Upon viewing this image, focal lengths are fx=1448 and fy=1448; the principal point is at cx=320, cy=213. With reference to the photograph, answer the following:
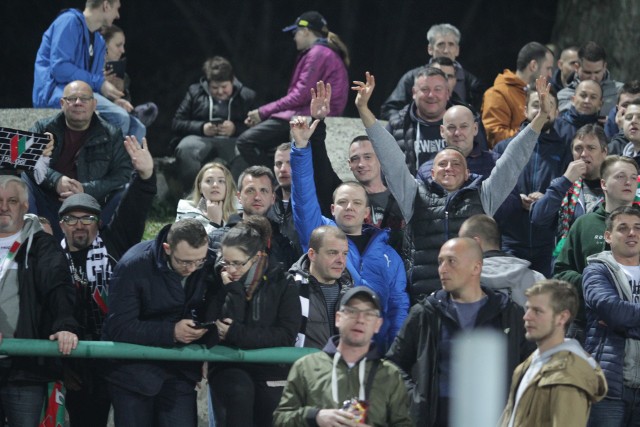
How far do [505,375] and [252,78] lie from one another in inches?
316

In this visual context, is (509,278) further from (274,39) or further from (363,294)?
(274,39)

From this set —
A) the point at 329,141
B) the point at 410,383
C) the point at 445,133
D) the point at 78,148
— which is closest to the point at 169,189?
the point at 329,141

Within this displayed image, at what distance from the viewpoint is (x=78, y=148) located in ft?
34.0

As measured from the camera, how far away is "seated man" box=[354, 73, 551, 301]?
355 inches

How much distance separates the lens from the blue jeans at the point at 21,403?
27.0 feet

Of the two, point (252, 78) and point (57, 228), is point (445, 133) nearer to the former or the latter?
point (57, 228)

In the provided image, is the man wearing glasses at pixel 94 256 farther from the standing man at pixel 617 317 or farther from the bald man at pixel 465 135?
the standing man at pixel 617 317

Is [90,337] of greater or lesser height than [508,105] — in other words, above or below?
below

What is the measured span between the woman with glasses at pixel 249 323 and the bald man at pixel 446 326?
750mm

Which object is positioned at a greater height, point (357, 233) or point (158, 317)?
point (357, 233)

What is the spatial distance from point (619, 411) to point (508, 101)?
4368mm

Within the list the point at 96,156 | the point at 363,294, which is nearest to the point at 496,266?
the point at 363,294

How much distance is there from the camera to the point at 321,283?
8539 mm

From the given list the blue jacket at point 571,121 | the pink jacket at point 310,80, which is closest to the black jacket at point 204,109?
the pink jacket at point 310,80
